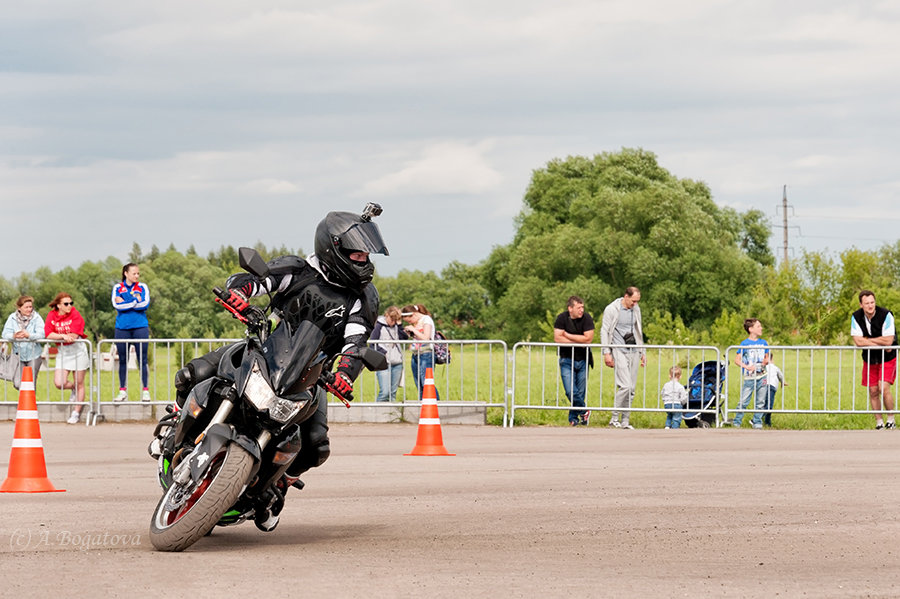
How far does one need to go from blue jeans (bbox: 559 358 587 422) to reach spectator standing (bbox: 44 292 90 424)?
22.4ft

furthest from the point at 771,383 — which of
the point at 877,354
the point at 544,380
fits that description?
the point at 544,380

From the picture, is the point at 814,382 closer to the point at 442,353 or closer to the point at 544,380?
the point at 544,380

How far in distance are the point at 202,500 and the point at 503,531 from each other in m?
2.13

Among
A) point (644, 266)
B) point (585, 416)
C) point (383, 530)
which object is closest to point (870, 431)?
point (585, 416)

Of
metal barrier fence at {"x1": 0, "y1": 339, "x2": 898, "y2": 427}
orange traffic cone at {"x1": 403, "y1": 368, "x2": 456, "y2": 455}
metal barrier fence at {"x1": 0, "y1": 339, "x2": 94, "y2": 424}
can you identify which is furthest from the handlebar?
metal barrier fence at {"x1": 0, "y1": 339, "x2": 94, "y2": 424}

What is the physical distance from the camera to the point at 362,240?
24.9 feet

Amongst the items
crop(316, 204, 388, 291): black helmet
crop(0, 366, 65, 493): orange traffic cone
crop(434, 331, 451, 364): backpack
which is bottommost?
crop(0, 366, 65, 493): orange traffic cone

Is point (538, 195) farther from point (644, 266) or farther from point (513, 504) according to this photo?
point (513, 504)

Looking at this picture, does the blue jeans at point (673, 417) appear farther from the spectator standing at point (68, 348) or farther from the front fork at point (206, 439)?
the front fork at point (206, 439)

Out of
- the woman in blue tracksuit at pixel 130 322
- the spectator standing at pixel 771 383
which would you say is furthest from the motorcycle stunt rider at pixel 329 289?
the spectator standing at pixel 771 383

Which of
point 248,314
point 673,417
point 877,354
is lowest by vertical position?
point 673,417

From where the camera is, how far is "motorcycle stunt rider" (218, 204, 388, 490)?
7598mm

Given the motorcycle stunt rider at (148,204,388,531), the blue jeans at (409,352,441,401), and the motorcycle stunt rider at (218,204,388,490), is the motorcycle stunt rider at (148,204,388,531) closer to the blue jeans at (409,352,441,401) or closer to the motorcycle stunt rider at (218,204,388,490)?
the motorcycle stunt rider at (218,204,388,490)

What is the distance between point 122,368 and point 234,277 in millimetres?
12260
